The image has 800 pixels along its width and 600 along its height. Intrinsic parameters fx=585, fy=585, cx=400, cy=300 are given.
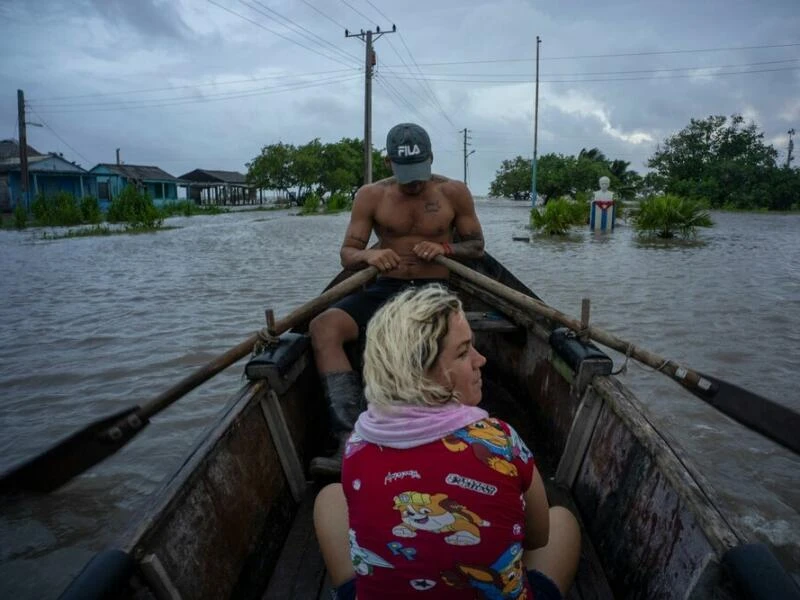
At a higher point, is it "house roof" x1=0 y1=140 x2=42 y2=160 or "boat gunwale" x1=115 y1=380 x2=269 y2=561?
"house roof" x1=0 y1=140 x2=42 y2=160

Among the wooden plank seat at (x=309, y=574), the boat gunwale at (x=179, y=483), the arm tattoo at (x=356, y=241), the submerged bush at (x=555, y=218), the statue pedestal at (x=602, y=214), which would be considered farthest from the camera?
the statue pedestal at (x=602, y=214)

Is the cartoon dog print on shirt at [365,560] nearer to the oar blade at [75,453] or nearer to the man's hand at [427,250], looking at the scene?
the oar blade at [75,453]

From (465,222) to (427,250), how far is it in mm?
468

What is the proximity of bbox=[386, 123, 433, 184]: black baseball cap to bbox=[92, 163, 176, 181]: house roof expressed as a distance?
36.8 m

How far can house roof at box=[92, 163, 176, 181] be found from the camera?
3643 centimetres

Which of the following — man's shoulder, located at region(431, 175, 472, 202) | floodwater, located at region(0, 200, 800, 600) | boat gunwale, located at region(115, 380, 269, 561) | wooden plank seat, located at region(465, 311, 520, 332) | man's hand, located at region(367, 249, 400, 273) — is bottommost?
floodwater, located at region(0, 200, 800, 600)

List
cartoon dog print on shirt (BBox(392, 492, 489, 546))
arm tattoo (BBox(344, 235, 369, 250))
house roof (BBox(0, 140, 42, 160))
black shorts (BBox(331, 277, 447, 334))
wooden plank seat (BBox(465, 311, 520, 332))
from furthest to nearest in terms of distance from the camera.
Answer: house roof (BBox(0, 140, 42, 160)), arm tattoo (BBox(344, 235, 369, 250)), wooden plank seat (BBox(465, 311, 520, 332)), black shorts (BBox(331, 277, 447, 334)), cartoon dog print on shirt (BBox(392, 492, 489, 546))

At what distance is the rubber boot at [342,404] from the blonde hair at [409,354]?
1220mm

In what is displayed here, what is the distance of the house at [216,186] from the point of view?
4944 centimetres

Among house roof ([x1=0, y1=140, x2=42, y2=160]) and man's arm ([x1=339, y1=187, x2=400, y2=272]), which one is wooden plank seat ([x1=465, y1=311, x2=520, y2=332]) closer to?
man's arm ([x1=339, y1=187, x2=400, y2=272])

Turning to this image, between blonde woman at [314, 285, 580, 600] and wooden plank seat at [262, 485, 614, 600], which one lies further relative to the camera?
wooden plank seat at [262, 485, 614, 600]

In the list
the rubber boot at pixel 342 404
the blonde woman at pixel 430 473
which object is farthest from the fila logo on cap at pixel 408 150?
the blonde woman at pixel 430 473

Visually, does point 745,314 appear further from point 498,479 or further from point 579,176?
point 579,176

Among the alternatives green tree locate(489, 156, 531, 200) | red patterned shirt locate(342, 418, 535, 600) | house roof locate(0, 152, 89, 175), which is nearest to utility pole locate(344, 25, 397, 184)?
house roof locate(0, 152, 89, 175)
